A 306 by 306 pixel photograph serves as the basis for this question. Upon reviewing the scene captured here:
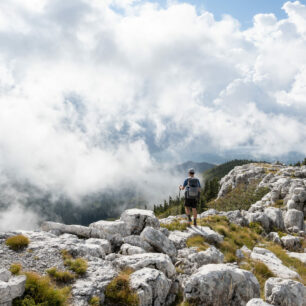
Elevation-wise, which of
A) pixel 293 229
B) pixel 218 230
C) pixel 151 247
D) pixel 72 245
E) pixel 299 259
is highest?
pixel 72 245

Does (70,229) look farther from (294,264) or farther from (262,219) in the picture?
(262,219)

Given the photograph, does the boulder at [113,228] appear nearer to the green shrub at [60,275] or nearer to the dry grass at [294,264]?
the green shrub at [60,275]

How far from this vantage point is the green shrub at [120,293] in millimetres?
8742

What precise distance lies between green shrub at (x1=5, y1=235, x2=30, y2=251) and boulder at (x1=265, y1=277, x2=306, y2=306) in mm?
12043

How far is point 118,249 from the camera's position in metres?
14.2

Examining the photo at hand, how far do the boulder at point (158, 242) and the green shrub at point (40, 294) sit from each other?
250 inches

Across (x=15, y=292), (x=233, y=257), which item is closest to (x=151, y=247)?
(x=233, y=257)

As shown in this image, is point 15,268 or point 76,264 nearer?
point 15,268

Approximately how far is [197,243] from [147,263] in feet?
21.7

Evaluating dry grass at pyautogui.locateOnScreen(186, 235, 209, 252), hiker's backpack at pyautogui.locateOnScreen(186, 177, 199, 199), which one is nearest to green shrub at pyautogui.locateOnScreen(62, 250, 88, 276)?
dry grass at pyautogui.locateOnScreen(186, 235, 209, 252)

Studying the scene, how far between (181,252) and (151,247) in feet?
6.99

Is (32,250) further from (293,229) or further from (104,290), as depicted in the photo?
(293,229)

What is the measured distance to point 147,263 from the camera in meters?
11.0

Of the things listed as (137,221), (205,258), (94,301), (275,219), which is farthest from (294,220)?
(94,301)
